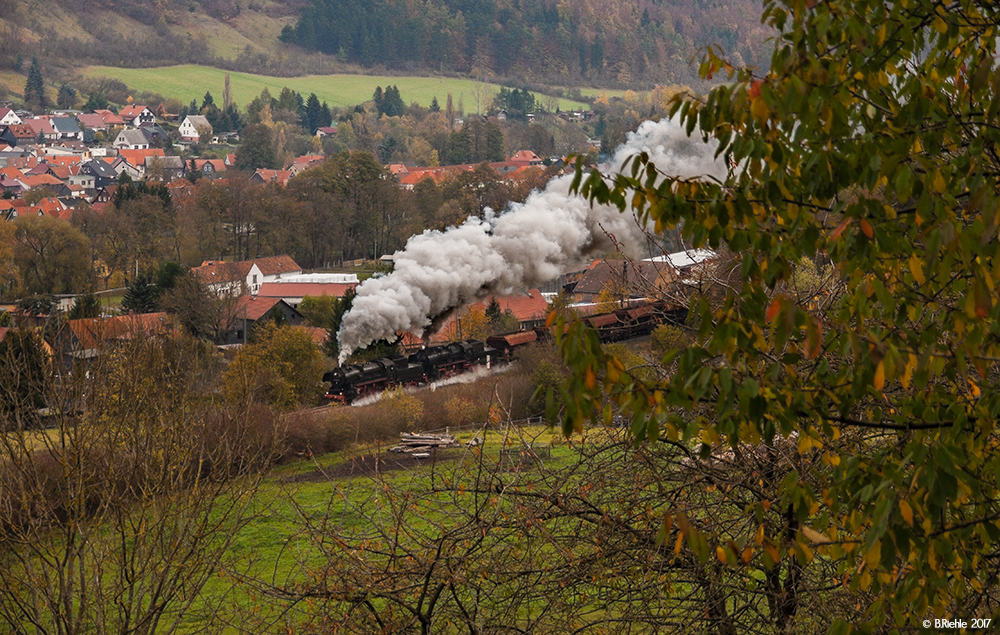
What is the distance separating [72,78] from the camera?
451ft

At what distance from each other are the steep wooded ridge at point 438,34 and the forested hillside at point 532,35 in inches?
6.6

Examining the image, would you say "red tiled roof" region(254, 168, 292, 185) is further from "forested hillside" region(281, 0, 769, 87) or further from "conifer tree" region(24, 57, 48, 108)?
"forested hillside" region(281, 0, 769, 87)

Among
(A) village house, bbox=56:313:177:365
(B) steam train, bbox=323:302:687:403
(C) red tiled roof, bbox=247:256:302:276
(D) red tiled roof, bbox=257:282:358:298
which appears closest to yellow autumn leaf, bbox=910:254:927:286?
(A) village house, bbox=56:313:177:365

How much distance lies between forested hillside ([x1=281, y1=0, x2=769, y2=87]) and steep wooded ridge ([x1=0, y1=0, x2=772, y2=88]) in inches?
6.6

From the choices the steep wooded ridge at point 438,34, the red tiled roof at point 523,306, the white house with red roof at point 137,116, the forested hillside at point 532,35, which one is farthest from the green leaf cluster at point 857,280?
the forested hillside at point 532,35

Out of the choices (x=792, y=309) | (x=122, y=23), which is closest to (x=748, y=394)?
(x=792, y=309)

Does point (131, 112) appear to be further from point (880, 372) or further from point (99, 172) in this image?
point (880, 372)

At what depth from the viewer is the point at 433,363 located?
32812mm

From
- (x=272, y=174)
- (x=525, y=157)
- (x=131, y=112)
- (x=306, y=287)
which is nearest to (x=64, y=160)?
(x=131, y=112)

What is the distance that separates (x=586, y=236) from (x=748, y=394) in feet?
93.1

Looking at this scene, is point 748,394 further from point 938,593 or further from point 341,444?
point 341,444

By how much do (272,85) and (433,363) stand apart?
4678 inches

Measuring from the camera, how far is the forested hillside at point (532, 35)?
530 ft

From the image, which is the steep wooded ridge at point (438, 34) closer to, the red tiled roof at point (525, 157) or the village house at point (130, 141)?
the village house at point (130, 141)
